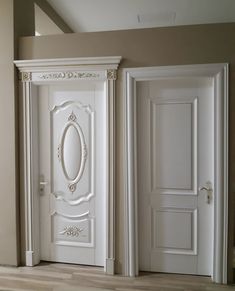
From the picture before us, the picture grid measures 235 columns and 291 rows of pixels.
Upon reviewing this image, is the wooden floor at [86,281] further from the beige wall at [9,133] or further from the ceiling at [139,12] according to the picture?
the ceiling at [139,12]

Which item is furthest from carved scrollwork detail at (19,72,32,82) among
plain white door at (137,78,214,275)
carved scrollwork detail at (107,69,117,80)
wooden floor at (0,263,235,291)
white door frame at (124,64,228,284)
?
wooden floor at (0,263,235,291)

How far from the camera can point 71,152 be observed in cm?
281

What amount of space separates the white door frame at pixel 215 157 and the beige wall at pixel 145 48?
2.4 inches

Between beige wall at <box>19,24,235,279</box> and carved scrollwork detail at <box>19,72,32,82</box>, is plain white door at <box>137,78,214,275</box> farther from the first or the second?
carved scrollwork detail at <box>19,72,32,82</box>

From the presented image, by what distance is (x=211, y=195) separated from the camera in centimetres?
257

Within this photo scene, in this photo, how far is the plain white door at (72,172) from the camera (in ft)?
9.05

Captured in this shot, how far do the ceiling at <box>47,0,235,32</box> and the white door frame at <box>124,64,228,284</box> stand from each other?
1291 millimetres

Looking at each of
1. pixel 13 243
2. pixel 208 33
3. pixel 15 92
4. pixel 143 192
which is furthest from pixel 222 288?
pixel 15 92

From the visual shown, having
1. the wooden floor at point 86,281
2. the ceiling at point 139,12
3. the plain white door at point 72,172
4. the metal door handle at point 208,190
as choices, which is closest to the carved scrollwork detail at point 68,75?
the plain white door at point 72,172

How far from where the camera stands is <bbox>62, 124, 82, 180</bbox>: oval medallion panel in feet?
9.18

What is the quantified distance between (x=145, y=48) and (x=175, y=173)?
49.0 inches

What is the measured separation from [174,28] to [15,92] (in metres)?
1.69

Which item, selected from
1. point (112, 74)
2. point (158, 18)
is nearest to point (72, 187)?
point (112, 74)

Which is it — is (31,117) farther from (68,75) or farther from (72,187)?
(72,187)
